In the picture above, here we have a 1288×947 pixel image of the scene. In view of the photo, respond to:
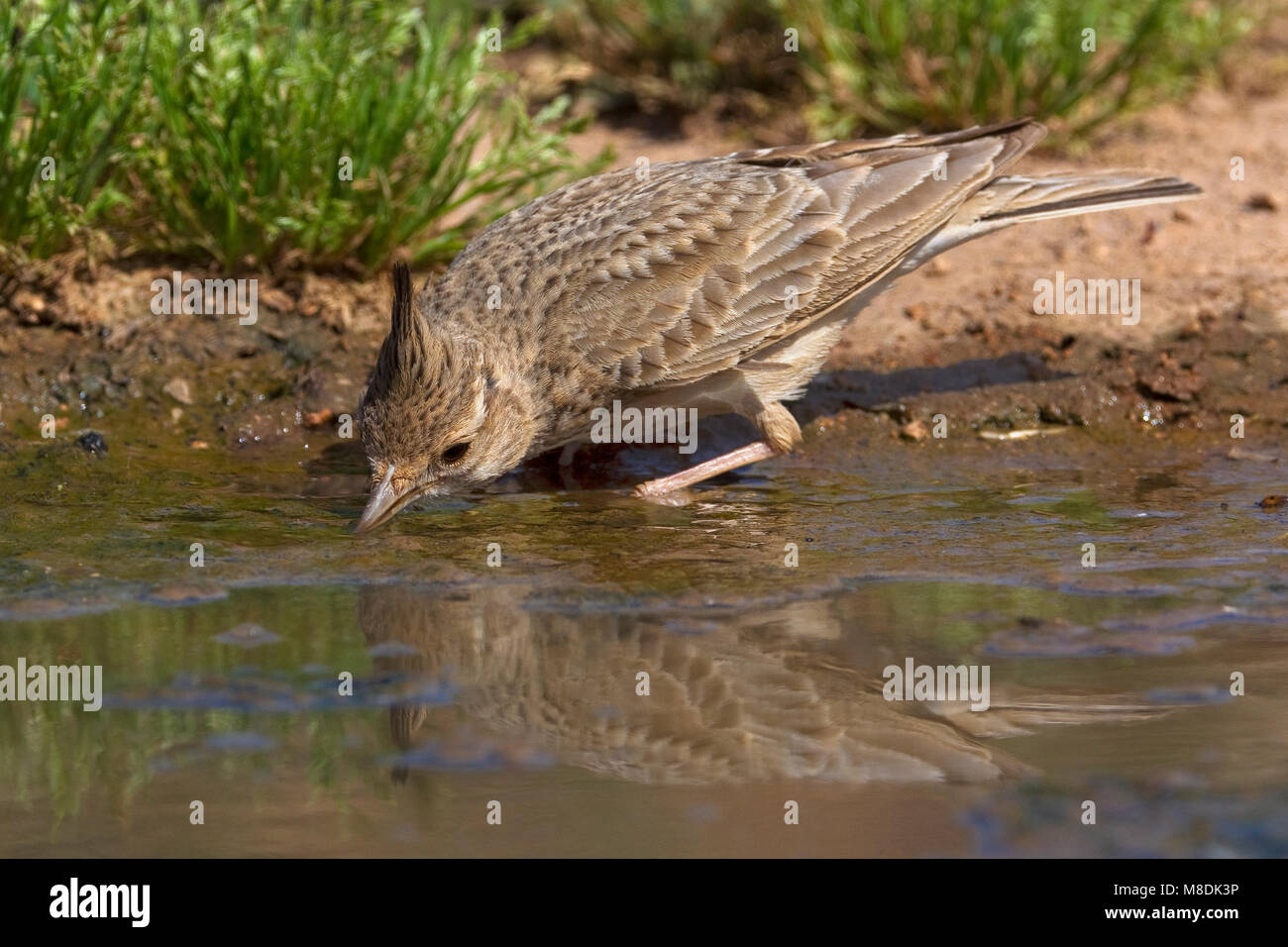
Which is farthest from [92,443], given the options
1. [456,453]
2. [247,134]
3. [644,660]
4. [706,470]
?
[644,660]

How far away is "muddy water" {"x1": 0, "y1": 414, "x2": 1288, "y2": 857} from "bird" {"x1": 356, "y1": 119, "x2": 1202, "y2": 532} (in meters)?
0.38

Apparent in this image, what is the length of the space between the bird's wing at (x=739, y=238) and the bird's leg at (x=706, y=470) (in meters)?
0.43

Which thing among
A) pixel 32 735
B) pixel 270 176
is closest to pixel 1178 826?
pixel 32 735

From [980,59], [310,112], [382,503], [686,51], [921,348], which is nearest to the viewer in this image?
[382,503]

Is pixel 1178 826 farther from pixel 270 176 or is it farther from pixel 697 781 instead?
pixel 270 176

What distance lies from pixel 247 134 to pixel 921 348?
11.8ft

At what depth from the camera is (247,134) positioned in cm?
764

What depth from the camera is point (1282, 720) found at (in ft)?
14.2

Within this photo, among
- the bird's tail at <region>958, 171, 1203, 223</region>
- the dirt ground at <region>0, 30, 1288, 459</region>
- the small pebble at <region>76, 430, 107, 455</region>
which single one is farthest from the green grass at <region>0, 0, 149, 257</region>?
the bird's tail at <region>958, 171, 1203, 223</region>

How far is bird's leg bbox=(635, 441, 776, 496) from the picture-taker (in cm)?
672

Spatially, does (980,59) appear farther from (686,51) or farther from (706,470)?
(706,470)
